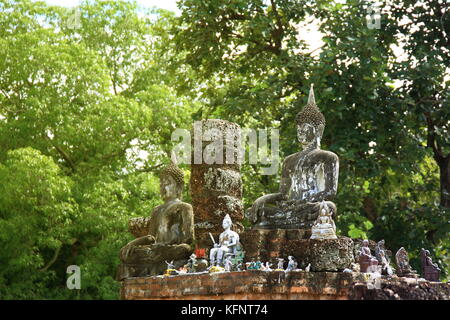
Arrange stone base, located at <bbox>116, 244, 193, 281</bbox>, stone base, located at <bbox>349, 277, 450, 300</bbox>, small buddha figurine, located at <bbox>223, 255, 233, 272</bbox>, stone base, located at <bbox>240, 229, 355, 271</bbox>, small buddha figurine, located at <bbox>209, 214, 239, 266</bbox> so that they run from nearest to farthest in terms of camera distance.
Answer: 1. stone base, located at <bbox>349, 277, 450, 300</bbox>
2. stone base, located at <bbox>240, 229, 355, 271</bbox>
3. small buddha figurine, located at <bbox>223, 255, 233, 272</bbox>
4. small buddha figurine, located at <bbox>209, 214, 239, 266</bbox>
5. stone base, located at <bbox>116, 244, 193, 281</bbox>

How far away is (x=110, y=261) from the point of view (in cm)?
1980

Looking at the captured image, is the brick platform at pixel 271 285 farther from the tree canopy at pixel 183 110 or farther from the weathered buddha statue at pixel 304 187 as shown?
the tree canopy at pixel 183 110

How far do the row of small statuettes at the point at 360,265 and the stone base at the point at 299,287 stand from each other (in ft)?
0.52

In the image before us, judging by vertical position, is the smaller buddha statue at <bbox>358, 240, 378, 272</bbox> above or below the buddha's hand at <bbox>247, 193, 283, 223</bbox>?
below

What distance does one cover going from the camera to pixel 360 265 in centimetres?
974

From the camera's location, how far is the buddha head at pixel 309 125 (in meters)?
11.6

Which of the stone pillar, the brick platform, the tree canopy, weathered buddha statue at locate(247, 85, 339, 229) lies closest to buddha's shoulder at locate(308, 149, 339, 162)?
weathered buddha statue at locate(247, 85, 339, 229)

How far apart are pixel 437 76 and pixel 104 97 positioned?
7.95 metres

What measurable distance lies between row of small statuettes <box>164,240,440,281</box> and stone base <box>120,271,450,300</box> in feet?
0.52

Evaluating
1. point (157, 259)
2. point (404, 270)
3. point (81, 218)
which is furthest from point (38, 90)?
point (404, 270)

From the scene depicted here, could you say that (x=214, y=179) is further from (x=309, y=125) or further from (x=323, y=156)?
(x=323, y=156)

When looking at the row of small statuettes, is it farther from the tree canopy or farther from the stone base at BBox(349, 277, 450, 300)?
the tree canopy

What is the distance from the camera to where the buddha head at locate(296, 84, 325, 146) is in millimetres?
11570

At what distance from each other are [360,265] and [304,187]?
1.73 metres
